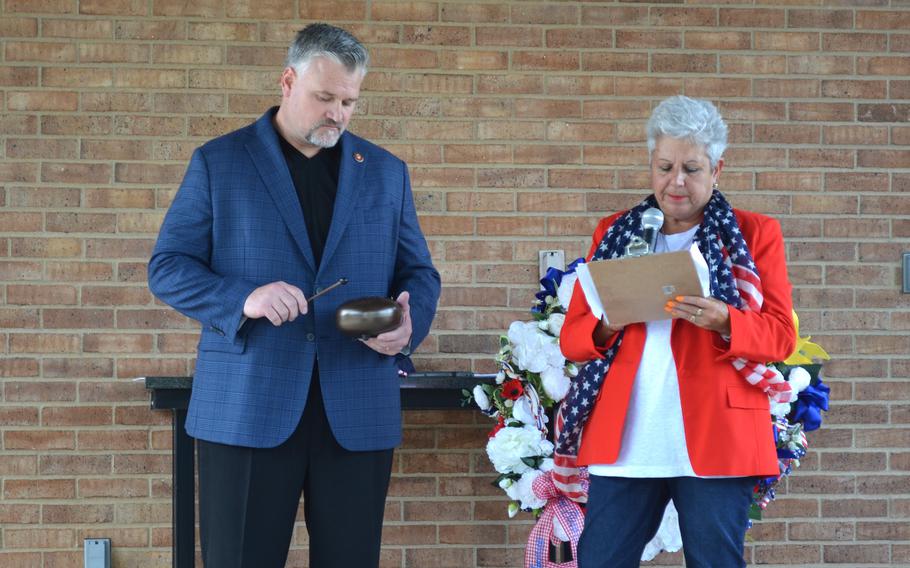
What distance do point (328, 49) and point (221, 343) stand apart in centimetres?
72

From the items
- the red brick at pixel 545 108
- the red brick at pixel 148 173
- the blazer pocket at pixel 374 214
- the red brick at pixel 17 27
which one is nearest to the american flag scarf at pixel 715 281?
the blazer pocket at pixel 374 214

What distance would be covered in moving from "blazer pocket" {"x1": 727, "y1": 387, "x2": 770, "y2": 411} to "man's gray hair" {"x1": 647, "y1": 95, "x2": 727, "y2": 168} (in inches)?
20.4

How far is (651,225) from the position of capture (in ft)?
7.91

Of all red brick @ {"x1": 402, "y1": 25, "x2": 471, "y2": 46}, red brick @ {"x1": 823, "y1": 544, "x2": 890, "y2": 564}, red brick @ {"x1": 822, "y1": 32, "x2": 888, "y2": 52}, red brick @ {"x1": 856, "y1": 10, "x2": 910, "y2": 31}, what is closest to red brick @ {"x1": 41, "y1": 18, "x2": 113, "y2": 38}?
red brick @ {"x1": 402, "y1": 25, "x2": 471, "y2": 46}

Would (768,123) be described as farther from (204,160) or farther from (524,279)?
(204,160)

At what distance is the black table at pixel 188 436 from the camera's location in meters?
3.57

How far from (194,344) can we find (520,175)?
1.37m

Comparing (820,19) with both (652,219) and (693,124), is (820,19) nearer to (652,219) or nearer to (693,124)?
(693,124)

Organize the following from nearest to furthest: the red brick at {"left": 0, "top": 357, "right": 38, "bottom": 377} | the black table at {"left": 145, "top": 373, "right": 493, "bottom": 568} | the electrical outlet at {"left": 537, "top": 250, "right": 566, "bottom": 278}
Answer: the black table at {"left": 145, "top": 373, "right": 493, "bottom": 568} → the red brick at {"left": 0, "top": 357, "right": 38, "bottom": 377} → the electrical outlet at {"left": 537, "top": 250, "right": 566, "bottom": 278}

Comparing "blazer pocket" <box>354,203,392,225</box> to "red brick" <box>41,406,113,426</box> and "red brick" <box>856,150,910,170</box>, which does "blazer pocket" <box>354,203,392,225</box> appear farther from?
"red brick" <box>856,150,910,170</box>

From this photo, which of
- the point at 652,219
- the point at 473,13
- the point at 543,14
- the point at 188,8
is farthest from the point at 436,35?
the point at 652,219

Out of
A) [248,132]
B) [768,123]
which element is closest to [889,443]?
[768,123]

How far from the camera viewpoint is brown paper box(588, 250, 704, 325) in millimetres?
2217

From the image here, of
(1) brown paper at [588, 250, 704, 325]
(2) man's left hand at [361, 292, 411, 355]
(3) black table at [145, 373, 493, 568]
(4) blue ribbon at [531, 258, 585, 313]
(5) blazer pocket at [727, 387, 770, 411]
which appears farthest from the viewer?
(3) black table at [145, 373, 493, 568]
